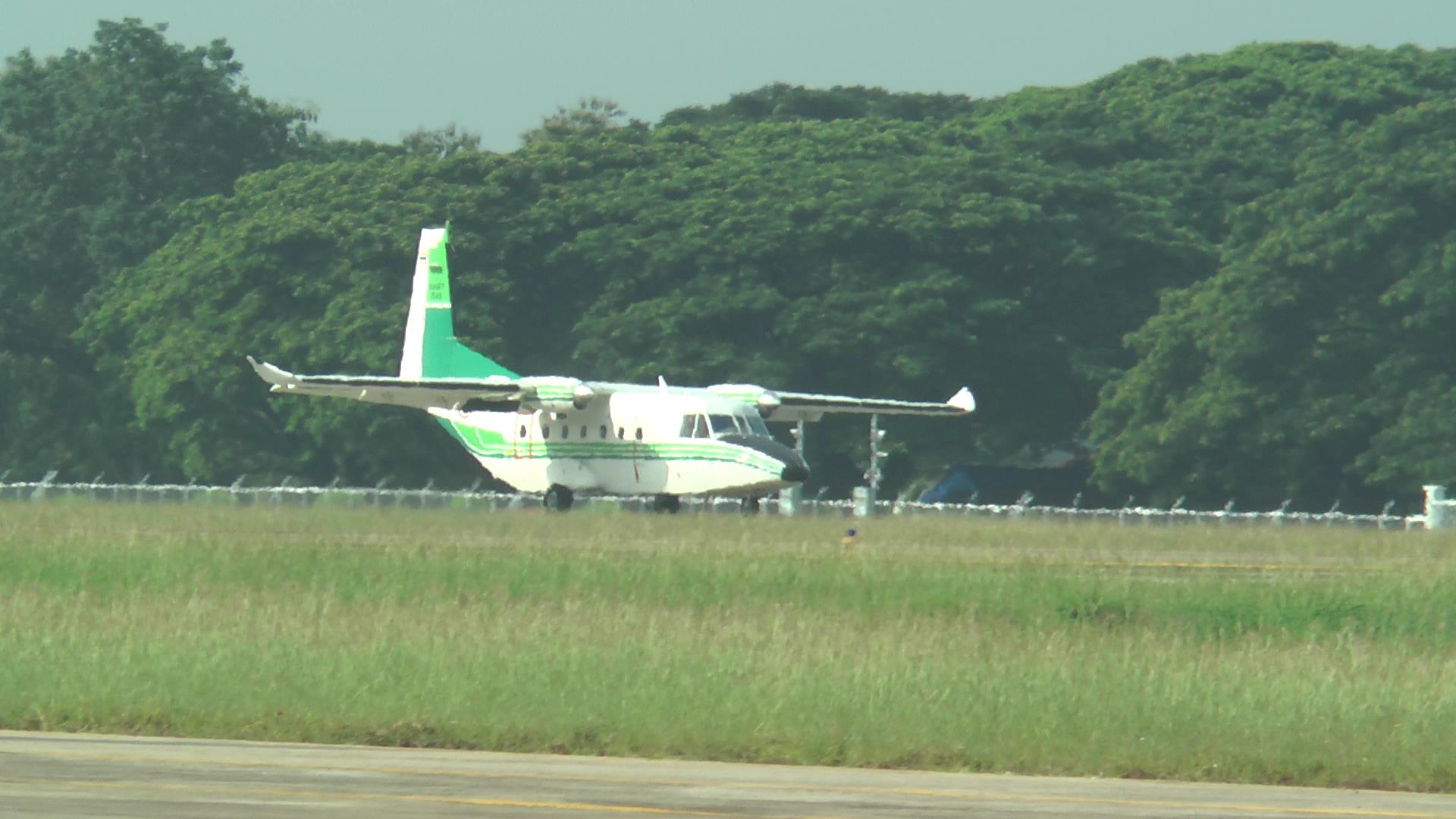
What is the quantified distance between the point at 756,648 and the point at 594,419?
84.7 feet

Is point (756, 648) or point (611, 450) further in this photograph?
point (611, 450)

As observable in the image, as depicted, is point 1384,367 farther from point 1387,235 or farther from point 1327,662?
point 1327,662

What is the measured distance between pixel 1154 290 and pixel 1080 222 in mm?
2835

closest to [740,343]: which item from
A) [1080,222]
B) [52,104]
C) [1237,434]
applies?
[1080,222]

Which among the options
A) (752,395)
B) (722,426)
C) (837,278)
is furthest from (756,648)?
(837,278)

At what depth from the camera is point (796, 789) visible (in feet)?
37.0

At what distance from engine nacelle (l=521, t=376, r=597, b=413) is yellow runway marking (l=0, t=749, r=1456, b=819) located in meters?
31.0

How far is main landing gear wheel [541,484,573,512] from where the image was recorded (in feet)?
147

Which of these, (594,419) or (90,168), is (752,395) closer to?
(594,419)

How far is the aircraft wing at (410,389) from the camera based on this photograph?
1694 inches

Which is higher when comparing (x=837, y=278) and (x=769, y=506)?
(x=837, y=278)

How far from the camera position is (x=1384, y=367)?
169ft

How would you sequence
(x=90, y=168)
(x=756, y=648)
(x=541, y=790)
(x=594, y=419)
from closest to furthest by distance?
(x=541, y=790)
(x=756, y=648)
(x=594, y=419)
(x=90, y=168)

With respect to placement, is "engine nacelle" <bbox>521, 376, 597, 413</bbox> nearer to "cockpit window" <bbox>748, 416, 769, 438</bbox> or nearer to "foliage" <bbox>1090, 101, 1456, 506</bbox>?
"cockpit window" <bbox>748, 416, 769, 438</bbox>
